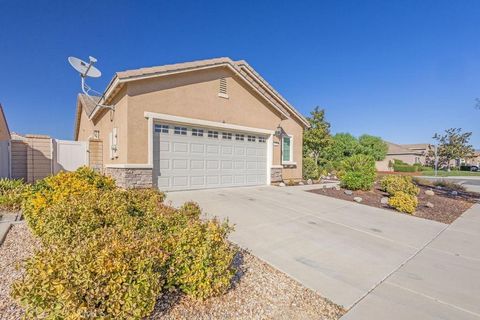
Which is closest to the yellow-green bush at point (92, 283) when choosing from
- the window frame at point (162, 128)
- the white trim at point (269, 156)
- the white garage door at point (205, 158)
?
the white garage door at point (205, 158)

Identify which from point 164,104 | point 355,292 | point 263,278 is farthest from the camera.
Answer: point 164,104

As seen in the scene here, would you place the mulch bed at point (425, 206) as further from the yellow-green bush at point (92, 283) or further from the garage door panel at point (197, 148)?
the yellow-green bush at point (92, 283)

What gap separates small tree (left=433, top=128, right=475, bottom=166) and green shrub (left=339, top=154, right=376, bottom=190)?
35.9m

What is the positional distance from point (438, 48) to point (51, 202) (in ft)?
57.6

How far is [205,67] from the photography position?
392 inches

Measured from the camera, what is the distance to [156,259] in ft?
7.97

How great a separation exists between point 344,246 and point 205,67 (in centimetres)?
839

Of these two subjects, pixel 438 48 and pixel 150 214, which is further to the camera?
pixel 438 48

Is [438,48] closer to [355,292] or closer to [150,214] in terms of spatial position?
[355,292]

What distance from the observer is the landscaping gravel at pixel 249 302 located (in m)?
2.62

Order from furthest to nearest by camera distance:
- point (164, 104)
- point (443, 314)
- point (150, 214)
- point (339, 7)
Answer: point (339, 7)
point (164, 104)
point (150, 214)
point (443, 314)

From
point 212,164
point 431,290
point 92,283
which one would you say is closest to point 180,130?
Answer: point 212,164

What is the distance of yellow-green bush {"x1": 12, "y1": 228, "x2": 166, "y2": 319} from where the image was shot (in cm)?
196

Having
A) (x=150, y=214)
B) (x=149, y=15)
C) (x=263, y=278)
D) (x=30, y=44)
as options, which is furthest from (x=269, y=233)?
(x=30, y=44)
